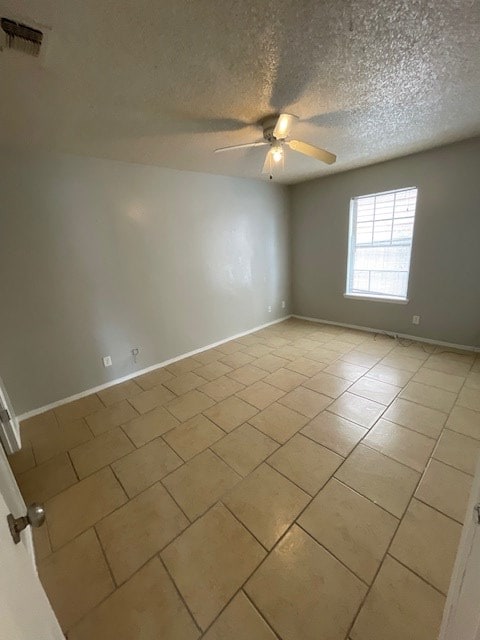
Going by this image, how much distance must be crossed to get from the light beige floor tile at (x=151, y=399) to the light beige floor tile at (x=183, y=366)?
0.37 metres

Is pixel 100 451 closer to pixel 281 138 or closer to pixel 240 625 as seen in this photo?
pixel 240 625

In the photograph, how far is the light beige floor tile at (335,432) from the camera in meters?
1.85

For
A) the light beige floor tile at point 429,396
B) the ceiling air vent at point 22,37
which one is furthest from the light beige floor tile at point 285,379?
the ceiling air vent at point 22,37

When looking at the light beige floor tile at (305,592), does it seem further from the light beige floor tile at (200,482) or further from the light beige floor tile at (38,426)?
the light beige floor tile at (38,426)

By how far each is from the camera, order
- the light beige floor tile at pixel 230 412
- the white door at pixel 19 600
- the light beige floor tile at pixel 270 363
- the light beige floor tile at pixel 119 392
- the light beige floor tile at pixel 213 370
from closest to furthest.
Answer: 1. the white door at pixel 19 600
2. the light beige floor tile at pixel 230 412
3. the light beige floor tile at pixel 119 392
4. the light beige floor tile at pixel 213 370
5. the light beige floor tile at pixel 270 363

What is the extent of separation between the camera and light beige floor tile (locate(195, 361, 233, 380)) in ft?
9.72

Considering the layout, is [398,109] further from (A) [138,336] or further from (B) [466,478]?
(A) [138,336]

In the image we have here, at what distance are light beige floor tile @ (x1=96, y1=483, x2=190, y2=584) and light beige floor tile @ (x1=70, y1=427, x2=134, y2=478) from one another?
45 centimetres

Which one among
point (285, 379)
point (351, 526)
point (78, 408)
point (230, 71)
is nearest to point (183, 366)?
point (78, 408)

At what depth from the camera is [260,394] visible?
8.32 feet

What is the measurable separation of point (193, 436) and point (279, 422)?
2.34ft

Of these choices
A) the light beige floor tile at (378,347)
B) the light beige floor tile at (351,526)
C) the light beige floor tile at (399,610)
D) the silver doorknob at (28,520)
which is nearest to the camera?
the silver doorknob at (28,520)

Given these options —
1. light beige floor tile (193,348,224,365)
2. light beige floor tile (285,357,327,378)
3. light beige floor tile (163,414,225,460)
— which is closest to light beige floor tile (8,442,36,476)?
light beige floor tile (163,414,225,460)

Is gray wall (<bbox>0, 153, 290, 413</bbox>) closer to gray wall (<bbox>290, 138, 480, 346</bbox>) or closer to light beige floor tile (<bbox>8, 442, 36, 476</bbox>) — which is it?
light beige floor tile (<bbox>8, 442, 36, 476</bbox>)
